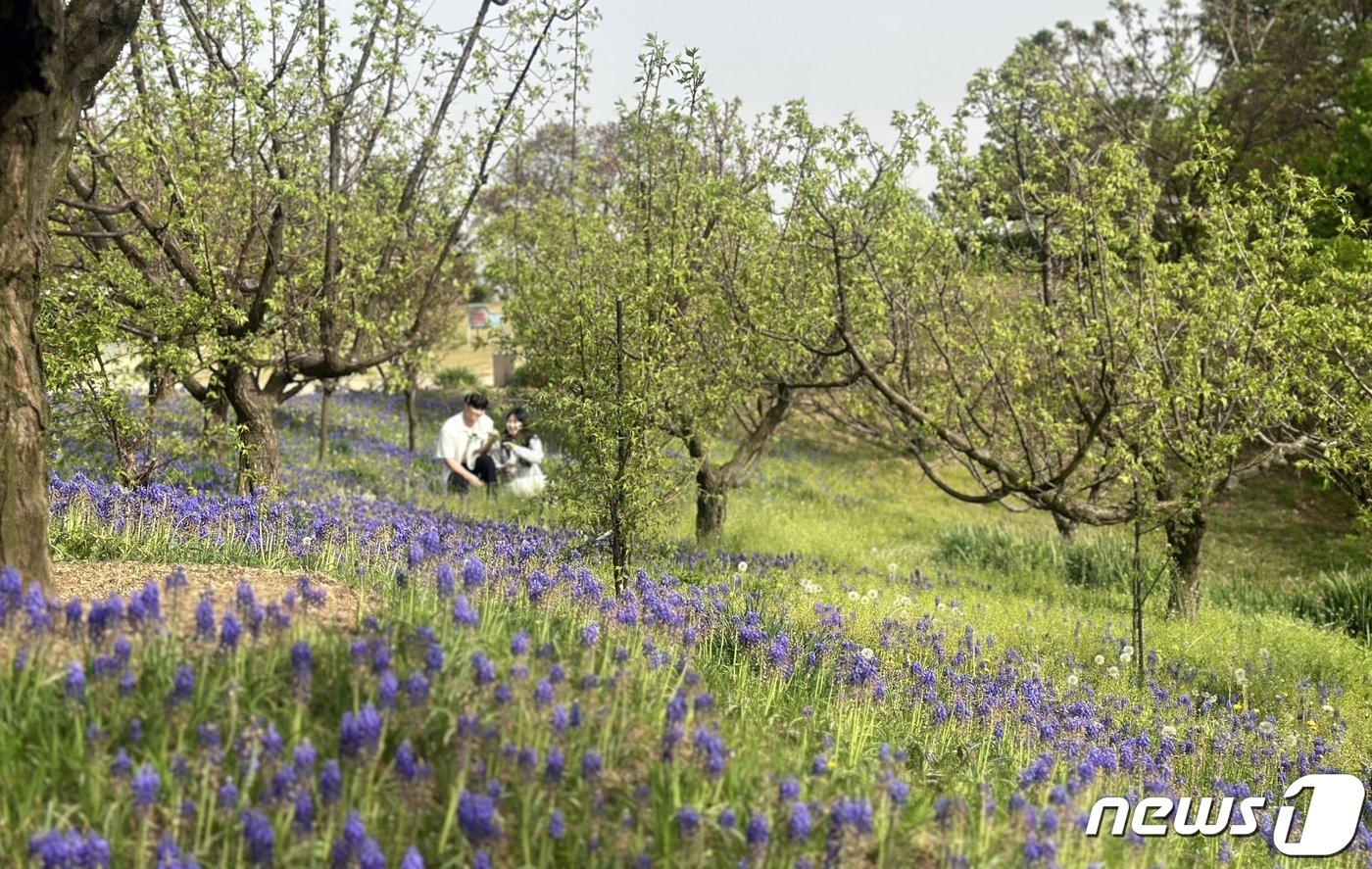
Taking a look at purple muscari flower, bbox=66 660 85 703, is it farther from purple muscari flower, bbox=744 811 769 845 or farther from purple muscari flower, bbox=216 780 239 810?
purple muscari flower, bbox=744 811 769 845

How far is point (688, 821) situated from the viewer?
2.85 meters

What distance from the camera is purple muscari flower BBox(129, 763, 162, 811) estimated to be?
105 inches

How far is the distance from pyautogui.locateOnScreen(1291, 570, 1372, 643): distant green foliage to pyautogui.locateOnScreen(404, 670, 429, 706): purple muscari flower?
9926 millimetres

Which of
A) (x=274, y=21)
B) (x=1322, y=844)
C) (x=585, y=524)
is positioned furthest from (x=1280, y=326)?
(x=274, y=21)

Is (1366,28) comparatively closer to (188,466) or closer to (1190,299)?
(1190,299)

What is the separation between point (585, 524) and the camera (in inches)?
311

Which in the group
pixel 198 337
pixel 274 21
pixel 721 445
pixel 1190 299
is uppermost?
pixel 274 21

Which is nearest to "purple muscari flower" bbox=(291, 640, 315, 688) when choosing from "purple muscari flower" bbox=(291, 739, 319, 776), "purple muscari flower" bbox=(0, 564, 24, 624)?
"purple muscari flower" bbox=(291, 739, 319, 776)

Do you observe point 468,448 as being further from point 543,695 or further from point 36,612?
point 543,695

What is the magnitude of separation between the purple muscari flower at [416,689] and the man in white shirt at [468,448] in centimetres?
988

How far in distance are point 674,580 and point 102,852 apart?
5202 mm

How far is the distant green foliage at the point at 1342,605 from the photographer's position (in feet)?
35.2

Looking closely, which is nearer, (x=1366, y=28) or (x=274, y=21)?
(x=274, y=21)

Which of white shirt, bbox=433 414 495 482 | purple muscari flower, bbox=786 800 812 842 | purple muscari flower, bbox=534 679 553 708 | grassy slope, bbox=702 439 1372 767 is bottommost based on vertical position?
grassy slope, bbox=702 439 1372 767
